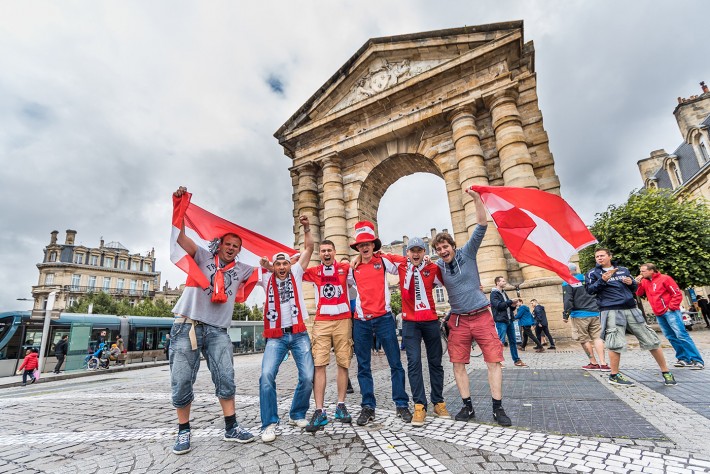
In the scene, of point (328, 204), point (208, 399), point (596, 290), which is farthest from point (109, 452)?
point (328, 204)

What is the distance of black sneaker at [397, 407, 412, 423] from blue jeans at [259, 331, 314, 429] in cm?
92

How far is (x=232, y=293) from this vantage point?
339 centimetres

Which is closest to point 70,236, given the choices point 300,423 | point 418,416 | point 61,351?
point 61,351

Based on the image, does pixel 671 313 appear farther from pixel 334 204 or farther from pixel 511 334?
pixel 334 204

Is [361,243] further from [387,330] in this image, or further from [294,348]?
[294,348]

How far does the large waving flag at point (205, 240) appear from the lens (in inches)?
121

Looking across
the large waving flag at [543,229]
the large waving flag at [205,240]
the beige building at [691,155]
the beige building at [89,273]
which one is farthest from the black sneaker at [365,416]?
the beige building at [89,273]

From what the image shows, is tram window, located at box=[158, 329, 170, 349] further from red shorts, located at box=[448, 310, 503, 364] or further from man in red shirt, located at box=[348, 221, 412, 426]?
red shorts, located at box=[448, 310, 503, 364]

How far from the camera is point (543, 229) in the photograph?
425cm

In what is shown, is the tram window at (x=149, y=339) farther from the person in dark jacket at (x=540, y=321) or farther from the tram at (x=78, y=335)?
the person in dark jacket at (x=540, y=321)

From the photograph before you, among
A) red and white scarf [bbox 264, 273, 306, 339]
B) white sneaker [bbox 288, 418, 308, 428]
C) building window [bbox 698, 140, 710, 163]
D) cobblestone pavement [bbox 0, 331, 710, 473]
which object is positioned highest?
building window [bbox 698, 140, 710, 163]

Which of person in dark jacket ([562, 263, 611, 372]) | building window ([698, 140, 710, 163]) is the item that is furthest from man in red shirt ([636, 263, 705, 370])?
building window ([698, 140, 710, 163])

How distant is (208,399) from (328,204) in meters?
9.56

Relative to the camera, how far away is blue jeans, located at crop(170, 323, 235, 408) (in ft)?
9.28
